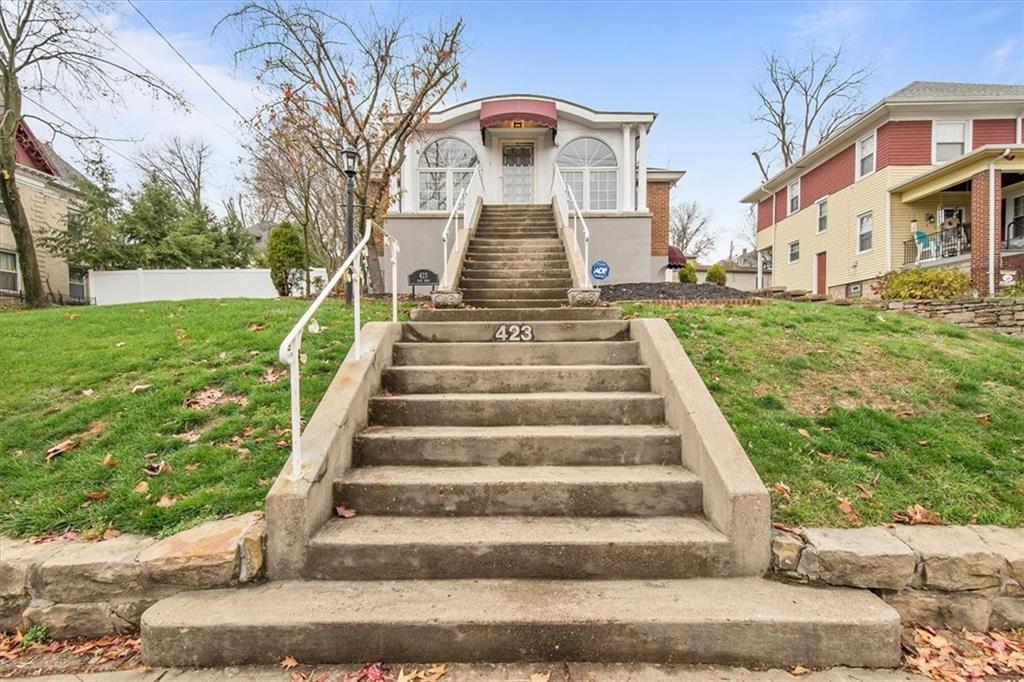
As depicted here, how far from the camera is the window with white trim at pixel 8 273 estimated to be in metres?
15.4

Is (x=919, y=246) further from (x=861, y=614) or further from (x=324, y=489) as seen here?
(x=324, y=489)

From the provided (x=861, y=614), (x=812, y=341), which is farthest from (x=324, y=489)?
(x=812, y=341)

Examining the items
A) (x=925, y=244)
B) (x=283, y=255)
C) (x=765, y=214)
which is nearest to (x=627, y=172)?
(x=925, y=244)

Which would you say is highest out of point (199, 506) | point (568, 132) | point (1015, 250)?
point (568, 132)

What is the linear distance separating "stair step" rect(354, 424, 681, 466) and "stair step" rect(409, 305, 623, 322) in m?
1.94

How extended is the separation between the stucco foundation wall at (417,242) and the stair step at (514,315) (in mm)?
7219

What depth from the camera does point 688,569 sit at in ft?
7.98

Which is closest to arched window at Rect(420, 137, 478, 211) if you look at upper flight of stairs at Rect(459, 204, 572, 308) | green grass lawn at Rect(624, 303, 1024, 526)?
upper flight of stairs at Rect(459, 204, 572, 308)

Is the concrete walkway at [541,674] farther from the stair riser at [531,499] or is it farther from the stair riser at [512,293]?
the stair riser at [512,293]

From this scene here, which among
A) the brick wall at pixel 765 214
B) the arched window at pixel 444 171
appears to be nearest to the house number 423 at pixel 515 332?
the arched window at pixel 444 171

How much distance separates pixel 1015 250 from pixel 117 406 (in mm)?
18990

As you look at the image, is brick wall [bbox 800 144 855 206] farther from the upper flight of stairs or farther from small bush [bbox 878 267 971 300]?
the upper flight of stairs

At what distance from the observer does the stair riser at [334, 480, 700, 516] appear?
109 inches

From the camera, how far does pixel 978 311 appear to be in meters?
9.40
